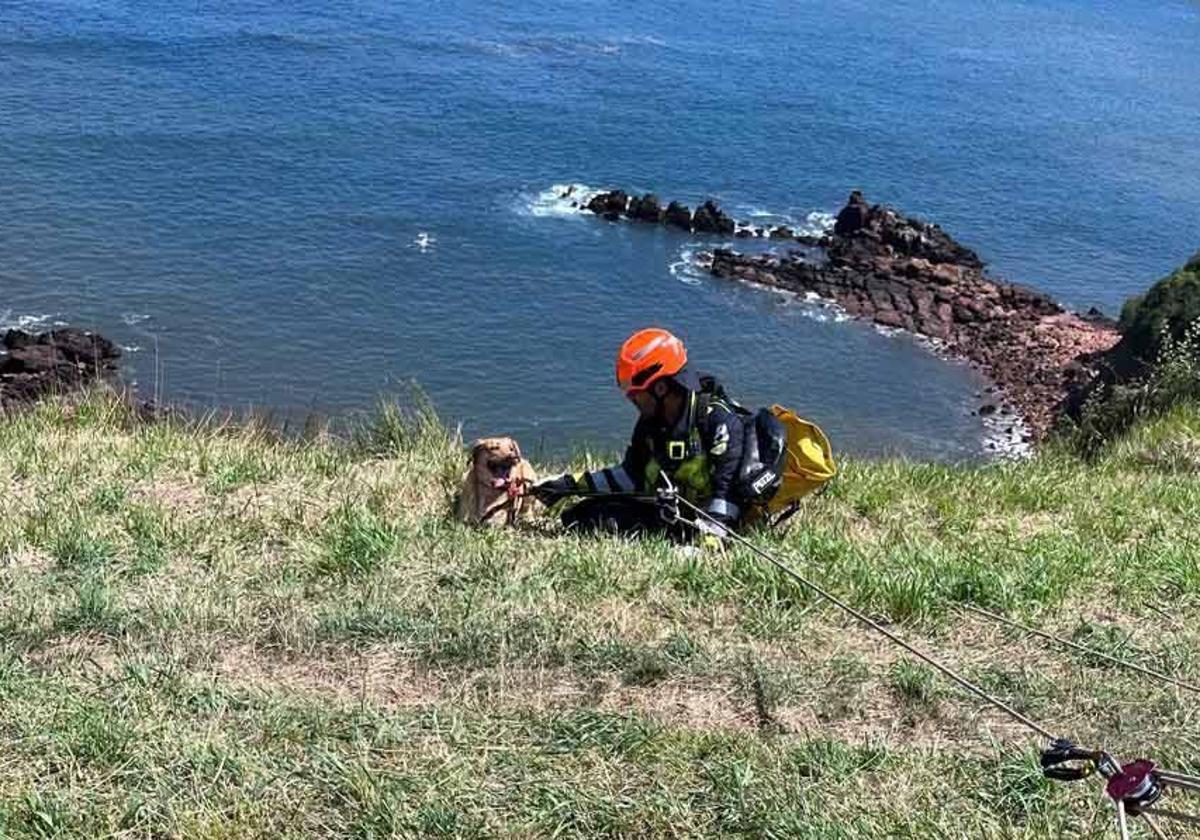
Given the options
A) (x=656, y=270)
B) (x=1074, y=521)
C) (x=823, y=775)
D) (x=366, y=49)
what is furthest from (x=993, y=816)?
(x=366, y=49)

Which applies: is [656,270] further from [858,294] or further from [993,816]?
[993,816]

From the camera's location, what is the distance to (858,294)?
41.8 meters

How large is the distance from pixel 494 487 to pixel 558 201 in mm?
40375

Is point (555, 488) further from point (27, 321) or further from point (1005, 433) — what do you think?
point (1005, 433)

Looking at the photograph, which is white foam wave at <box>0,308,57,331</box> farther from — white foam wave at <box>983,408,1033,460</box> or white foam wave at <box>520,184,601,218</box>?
white foam wave at <box>983,408,1033,460</box>

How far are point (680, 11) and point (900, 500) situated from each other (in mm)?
72527

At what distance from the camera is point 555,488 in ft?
23.0

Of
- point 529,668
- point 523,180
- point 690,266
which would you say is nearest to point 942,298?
point 690,266

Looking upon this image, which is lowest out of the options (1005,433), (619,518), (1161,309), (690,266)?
(1005,433)

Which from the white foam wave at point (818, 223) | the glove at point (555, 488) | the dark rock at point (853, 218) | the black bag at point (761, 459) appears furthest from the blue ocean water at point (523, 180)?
the black bag at point (761, 459)

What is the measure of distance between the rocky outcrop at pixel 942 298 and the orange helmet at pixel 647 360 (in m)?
31.0

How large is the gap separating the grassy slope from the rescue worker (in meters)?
0.44

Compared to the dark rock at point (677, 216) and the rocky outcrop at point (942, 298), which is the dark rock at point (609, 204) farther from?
the rocky outcrop at point (942, 298)

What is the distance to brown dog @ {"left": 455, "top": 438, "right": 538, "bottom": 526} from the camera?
22.0 ft
